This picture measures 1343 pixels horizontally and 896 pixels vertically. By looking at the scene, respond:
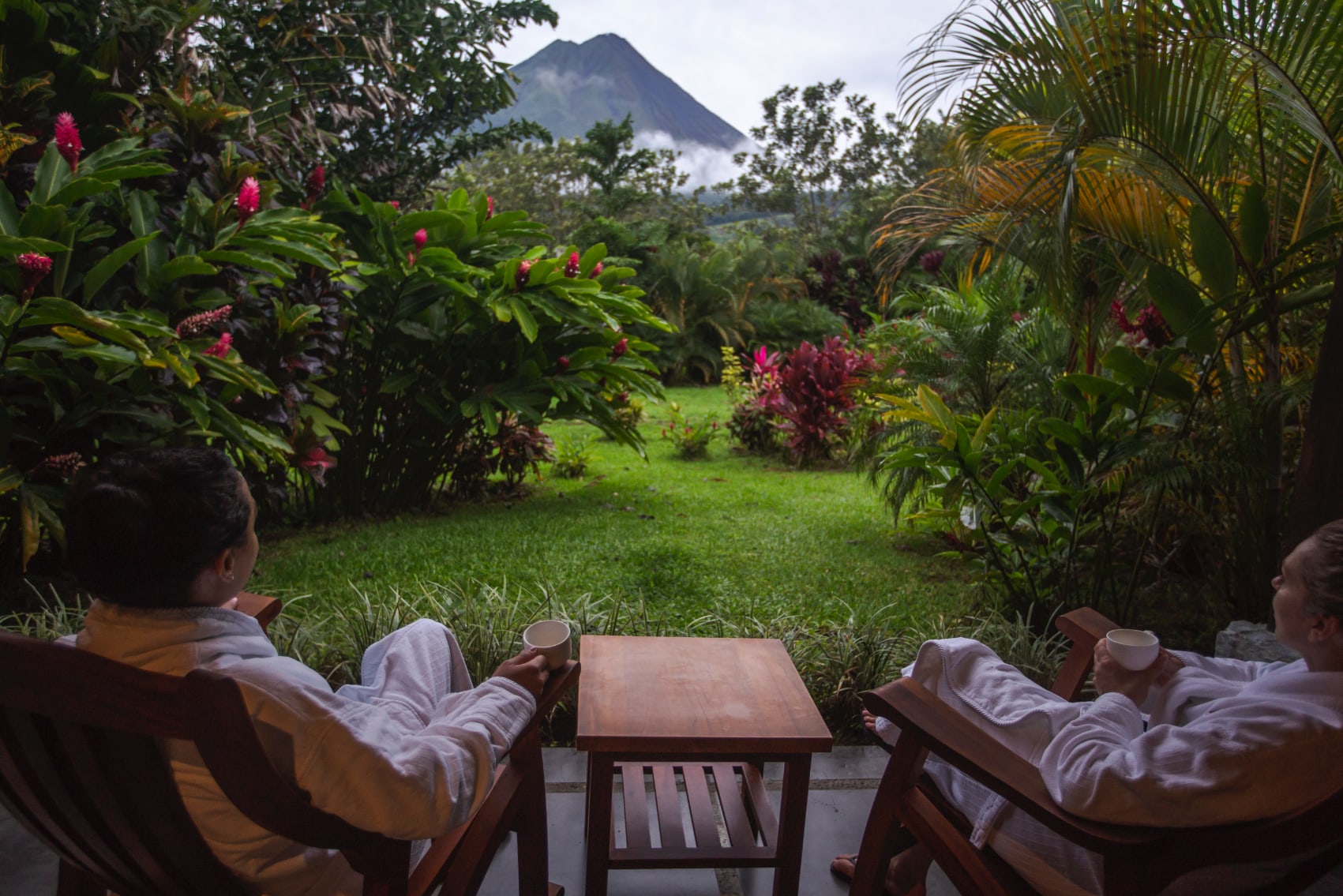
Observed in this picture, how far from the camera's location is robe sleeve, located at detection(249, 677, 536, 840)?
1.20 metres

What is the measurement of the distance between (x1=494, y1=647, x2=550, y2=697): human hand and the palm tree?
220cm

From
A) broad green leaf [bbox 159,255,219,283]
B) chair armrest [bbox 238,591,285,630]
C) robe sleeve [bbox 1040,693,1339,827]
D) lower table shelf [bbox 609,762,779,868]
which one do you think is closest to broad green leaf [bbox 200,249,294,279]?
broad green leaf [bbox 159,255,219,283]

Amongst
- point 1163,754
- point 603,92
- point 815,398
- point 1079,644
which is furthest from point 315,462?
point 603,92

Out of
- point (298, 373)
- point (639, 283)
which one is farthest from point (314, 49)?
point (639, 283)

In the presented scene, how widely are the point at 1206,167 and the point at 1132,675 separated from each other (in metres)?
2.08

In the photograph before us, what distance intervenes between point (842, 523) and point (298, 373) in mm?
3291

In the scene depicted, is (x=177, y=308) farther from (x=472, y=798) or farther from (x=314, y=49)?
(x=314, y=49)

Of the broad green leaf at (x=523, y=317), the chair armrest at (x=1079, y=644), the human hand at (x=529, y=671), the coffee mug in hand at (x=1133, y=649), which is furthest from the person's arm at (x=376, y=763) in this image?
the broad green leaf at (x=523, y=317)

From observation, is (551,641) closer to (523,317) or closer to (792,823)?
(792,823)

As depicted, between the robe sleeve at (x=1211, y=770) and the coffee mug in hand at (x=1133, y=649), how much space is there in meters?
0.30

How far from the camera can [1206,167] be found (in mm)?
2986

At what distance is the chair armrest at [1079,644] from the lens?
195 cm

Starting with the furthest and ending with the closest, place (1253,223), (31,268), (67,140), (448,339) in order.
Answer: (448,339) < (67,140) < (31,268) < (1253,223)

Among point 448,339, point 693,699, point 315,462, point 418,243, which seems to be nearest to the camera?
point 693,699
